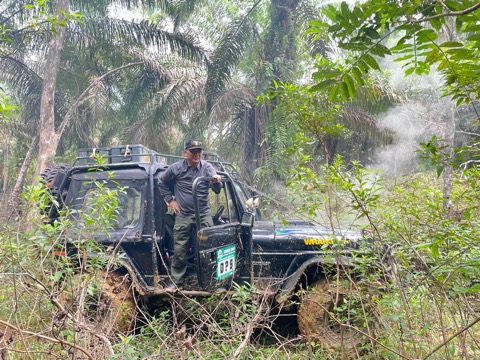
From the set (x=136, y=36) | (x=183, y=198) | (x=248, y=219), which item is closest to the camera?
(x=248, y=219)

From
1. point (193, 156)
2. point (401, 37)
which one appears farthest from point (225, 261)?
point (401, 37)

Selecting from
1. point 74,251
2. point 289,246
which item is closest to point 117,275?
point 74,251

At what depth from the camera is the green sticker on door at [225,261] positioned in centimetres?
446

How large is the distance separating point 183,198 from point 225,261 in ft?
2.74

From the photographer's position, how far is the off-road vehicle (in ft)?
14.6

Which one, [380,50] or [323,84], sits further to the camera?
[323,84]

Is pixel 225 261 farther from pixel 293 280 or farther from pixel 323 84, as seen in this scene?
pixel 323 84

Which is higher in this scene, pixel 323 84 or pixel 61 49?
pixel 61 49

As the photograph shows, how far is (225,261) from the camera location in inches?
179

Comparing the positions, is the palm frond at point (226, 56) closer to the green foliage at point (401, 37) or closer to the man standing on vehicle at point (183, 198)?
the man standing on vehicle at point (183, 198)

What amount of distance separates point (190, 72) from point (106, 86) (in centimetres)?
363

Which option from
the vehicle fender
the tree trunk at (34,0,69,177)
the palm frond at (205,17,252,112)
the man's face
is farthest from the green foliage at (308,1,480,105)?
the tree trunk at (34,0,69,177)

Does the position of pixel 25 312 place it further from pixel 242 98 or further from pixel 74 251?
pixel 242 98

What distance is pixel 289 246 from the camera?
5043 mm
